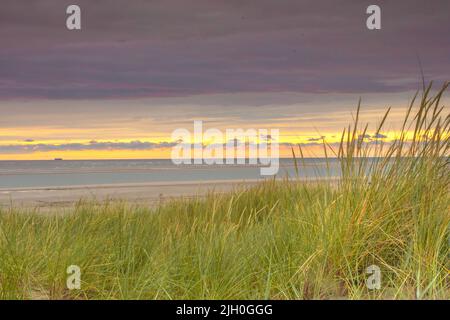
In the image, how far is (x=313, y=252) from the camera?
14.0 feet

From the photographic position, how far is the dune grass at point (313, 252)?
4.03 metres

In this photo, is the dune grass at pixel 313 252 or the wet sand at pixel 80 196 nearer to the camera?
the dune grass at pixel 313 252

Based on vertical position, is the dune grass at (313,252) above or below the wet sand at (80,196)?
above

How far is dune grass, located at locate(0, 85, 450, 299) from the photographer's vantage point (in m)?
4.03

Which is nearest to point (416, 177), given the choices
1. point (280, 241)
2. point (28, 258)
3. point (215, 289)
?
point (280, 241)

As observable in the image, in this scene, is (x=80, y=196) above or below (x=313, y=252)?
below

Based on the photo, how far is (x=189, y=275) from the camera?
13.5 feet

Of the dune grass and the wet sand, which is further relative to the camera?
the wet sand

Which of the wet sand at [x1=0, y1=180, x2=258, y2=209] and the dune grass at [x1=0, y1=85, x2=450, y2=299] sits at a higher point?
the dune grass at [x1=0, y1=85, x2=450, y2=299]

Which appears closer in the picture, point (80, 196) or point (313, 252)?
point (313, 252)
